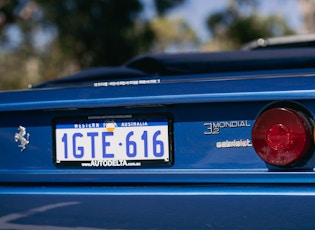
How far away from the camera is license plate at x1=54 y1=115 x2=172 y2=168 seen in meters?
2.62

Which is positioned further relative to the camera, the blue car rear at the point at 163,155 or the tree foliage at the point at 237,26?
the tree foliage at the point at 237,26

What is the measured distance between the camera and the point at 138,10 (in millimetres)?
18844

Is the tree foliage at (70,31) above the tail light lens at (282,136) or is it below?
above

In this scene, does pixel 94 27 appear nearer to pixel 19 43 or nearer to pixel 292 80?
pixel 19 43

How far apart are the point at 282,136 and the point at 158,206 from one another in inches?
22.6

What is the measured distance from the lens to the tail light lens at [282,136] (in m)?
2.40

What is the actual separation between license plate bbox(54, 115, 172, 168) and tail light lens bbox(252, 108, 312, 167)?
400 mm

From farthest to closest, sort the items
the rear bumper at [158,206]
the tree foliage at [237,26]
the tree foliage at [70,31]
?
the tree foliage at [237,26] → the tree foliage at [70,31] → the rear bumper at [158,206]

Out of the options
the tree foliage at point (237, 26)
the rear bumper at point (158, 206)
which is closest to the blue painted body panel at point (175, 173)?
the rear bumper at point (158, 206)

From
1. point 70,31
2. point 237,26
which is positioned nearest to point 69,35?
point 70,31

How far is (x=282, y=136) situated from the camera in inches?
96.0

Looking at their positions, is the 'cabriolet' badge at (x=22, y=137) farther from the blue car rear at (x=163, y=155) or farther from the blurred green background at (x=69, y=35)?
the blurred green background at (x=69, y=35)

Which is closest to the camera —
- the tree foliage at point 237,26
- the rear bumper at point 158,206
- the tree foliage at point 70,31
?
the rear bumper at point 158,206

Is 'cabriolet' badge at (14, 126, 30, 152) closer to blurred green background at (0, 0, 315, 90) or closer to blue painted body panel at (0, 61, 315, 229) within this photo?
blue painted body panel at (0, 61, 315, 229)
